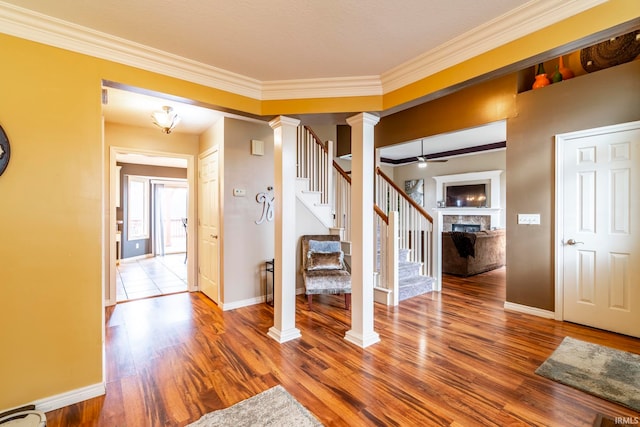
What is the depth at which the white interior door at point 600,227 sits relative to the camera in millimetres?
2879

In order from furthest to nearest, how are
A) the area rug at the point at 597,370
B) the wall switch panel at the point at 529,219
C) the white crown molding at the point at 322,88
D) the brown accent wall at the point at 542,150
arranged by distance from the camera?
the wall switch panel at the point at 529,219 < the brown accent wall at the point at 542,150 < the white crown molding at the point at 322,88 < the area rug at the point at 597,370

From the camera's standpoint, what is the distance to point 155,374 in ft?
7.46

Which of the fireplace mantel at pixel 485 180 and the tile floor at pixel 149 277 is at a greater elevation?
the fireplace mantel at pixel 485 180

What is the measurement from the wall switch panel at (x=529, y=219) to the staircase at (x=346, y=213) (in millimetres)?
1303

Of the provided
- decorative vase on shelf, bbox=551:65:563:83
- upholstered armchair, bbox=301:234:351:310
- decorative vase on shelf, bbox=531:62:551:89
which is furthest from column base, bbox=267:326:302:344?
decorative vase on shelf, bbox=551:65:563:83

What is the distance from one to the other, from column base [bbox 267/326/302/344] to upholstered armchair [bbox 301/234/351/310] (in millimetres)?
738

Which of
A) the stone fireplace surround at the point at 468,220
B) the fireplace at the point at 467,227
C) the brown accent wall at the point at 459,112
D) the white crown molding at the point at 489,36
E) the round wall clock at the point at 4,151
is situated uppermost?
the brown accent wall at the point at 459,112

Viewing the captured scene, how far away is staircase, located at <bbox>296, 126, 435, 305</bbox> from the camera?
171 inches

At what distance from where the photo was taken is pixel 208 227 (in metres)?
4.24

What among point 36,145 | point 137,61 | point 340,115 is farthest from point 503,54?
point 36,145

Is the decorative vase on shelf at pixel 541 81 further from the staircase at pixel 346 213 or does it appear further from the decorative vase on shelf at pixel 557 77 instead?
the staircase at pixel 346 213

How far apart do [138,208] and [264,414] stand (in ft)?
24.7

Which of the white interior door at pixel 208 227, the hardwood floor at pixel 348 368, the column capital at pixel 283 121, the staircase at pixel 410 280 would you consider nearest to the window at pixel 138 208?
the white interior door at pixel 208 227

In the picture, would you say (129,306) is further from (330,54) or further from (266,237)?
(330,54)
